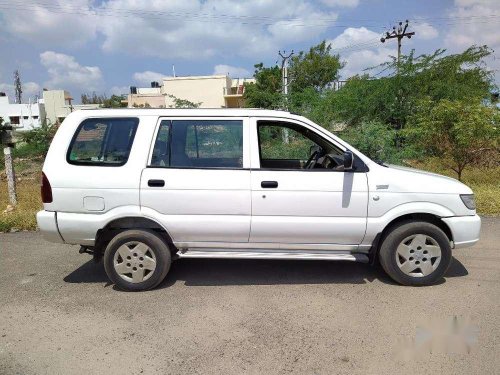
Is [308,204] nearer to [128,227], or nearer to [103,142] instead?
[128,227]

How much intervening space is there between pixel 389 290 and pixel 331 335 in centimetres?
111

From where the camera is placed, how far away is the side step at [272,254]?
12.8 feet

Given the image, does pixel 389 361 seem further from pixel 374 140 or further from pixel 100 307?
pixel 374 140

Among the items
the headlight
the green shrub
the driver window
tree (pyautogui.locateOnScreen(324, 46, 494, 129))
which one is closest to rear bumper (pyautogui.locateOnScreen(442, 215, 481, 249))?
the headlight

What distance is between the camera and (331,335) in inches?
124

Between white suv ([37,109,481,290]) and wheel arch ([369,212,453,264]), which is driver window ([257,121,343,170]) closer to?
white suv ([37,109,481,290])

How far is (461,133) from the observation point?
818 centimetres

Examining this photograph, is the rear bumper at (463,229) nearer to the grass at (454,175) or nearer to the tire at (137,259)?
the tire at (137,259)

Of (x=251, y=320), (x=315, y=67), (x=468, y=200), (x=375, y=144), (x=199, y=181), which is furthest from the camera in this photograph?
(x=315, y=67)

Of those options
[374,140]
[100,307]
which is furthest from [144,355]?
[374,140]

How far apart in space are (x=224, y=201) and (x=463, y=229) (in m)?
2.50

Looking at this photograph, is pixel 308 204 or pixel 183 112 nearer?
pixel 308 204

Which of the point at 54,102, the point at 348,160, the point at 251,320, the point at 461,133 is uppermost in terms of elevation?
the point at 54,102

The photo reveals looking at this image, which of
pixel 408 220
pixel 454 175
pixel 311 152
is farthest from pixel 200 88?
pixel 408 220
